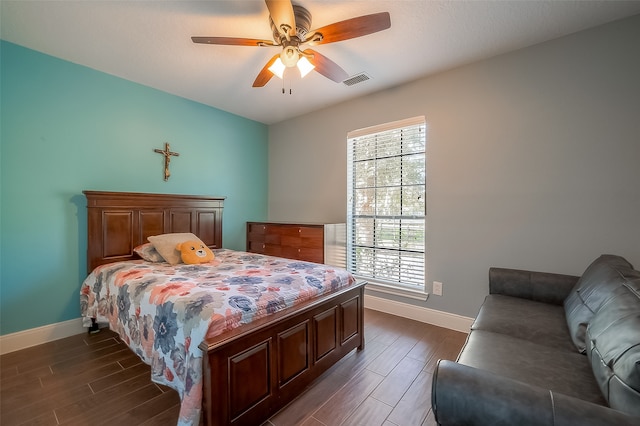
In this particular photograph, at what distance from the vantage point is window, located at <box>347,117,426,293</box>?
310 centimetres

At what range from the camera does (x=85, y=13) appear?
203 cm

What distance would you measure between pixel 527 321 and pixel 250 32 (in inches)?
117

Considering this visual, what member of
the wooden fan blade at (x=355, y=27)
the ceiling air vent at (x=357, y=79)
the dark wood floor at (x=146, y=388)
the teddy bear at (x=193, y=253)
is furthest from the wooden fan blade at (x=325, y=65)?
the dark wood floor at (x=146, y=388)

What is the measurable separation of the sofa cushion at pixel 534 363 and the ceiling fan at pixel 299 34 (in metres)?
1.96

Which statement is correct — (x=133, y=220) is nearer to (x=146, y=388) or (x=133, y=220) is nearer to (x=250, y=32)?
(x=146, y=388)

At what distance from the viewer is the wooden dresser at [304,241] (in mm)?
3393

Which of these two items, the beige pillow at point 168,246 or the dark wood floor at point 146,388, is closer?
the dark wood floor at point 146,388

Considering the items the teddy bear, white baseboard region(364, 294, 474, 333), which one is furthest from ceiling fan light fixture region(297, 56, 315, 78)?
white baseboard region(364, 294, 474, 333)

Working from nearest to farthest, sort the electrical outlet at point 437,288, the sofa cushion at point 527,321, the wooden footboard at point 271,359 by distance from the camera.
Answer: the wooden footboard at point 271,359
the sofa cushion at point 527,321
the electrical outlet at point 437,288

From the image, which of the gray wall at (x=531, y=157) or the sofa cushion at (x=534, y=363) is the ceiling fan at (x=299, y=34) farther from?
the sofa cushion at (x=534, y=363)

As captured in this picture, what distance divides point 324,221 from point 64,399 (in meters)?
2.99

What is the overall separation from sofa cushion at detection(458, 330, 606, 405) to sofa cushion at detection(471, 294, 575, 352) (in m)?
0.08

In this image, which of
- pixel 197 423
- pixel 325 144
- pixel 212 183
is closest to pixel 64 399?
pixel 197 423

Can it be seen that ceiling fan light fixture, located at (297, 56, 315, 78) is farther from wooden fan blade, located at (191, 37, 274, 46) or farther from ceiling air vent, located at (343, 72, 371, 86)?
ceiling air vent, located at (343, 72, 371, 86)
